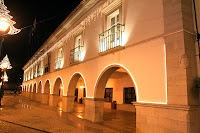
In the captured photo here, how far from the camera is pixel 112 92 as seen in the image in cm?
1497

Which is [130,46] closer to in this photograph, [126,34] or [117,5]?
[126,34]

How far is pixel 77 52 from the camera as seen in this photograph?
1050cm

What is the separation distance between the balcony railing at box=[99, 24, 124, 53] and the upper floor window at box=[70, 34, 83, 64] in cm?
234

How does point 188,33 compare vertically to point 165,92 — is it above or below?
above

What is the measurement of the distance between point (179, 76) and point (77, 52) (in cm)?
731

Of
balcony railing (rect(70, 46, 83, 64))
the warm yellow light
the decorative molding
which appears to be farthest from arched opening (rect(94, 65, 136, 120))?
the warm yellow light

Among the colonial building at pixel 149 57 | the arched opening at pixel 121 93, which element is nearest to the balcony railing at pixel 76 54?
the colonial building at pixel 149 57

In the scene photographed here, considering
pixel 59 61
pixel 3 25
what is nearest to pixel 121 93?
pixel 59 61

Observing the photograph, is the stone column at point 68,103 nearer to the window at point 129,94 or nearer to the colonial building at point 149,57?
the colonial building at point 149,57

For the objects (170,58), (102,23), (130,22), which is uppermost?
(102,23)

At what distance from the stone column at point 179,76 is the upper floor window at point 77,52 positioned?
6083 mm

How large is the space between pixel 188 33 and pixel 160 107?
2245 mm

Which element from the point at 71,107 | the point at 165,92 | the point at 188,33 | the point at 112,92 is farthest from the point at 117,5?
the point at 112,92

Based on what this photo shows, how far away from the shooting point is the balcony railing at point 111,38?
21.8 feet
